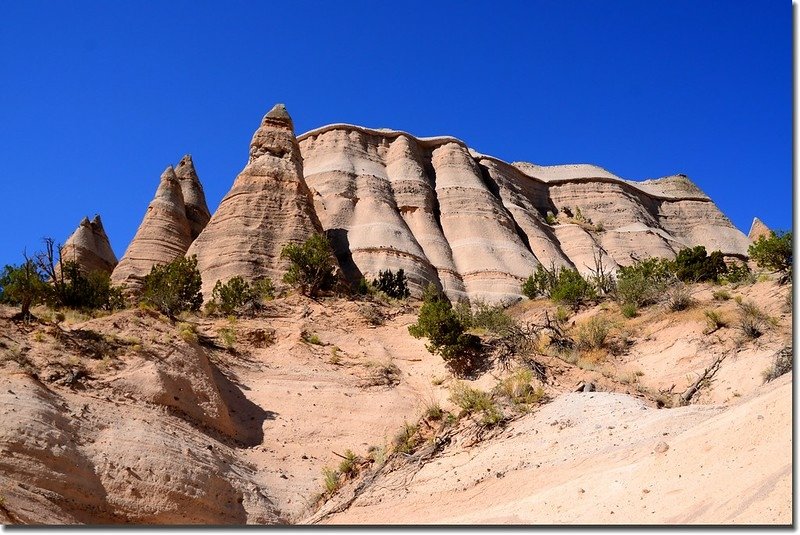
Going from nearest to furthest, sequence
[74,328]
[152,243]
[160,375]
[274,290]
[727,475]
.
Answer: [727,475], [160,375], [74,328], [274,290], [152,243]

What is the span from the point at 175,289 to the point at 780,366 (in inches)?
690

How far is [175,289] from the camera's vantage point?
23.2m

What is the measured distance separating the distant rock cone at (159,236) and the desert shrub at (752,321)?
24380 millimetres

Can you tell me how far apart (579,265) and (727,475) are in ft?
149

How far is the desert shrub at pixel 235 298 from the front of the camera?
74.8 ft

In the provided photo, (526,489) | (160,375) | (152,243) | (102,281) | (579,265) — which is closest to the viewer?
(526,489)

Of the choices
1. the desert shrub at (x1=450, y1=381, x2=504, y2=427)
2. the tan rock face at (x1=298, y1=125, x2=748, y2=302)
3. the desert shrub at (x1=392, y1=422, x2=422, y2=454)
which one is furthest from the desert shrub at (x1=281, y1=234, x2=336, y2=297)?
the desert shrub at (x1=392, y1=422, x2=422, y2=454)

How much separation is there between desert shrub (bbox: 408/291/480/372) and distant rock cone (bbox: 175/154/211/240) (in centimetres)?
Result: 2538

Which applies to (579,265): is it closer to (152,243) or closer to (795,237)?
(152,243)

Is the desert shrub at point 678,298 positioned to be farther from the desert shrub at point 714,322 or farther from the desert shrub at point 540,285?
the desert shrub at point 540,285

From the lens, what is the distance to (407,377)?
18.4 m

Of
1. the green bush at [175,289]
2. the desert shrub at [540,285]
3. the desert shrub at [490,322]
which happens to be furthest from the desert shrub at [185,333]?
the desert shrub at [540,285]

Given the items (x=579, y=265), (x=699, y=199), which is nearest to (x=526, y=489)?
(x=579, y=265)

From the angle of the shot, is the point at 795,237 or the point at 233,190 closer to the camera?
the point at 795,237
